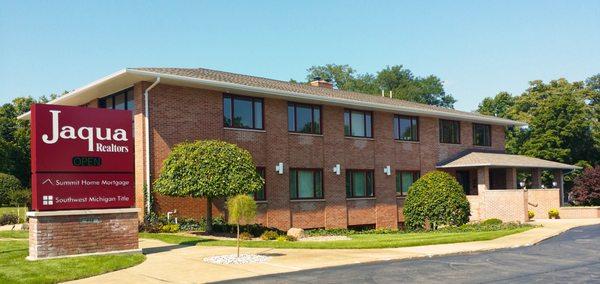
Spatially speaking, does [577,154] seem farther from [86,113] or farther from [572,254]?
[86,113]

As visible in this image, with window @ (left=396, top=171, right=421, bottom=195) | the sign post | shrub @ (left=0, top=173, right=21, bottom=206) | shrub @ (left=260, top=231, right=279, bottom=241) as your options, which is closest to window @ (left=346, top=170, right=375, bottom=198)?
window @ (left=396, top=171, right=421, bottom=195)

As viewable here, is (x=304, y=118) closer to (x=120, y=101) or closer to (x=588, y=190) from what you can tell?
(x=120, y=101)

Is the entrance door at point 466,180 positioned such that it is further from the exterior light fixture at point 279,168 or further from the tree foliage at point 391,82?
the tree foliage at point 391,82

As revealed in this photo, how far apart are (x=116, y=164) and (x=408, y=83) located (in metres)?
79.0

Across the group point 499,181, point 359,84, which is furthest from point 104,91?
point 359,84

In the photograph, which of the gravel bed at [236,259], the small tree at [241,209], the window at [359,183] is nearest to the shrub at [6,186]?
the window at [359,183]

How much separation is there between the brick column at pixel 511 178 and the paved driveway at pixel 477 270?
20930 millimetres

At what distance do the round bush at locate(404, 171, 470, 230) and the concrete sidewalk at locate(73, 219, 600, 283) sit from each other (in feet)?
23.6

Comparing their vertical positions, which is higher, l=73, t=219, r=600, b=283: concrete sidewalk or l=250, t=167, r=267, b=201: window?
l=250, t=167, r=267, b=201: window

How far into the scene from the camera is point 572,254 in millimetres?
16422

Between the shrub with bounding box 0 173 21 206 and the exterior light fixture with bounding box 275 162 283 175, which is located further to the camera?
the shrub with bounding box 0 173 21 206

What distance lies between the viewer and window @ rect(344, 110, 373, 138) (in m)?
31.9

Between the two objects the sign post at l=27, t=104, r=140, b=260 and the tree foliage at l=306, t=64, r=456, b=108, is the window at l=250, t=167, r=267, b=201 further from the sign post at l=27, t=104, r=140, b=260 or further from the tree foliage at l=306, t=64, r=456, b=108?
the tree foliage at l=306, t=64, r=456, b=108

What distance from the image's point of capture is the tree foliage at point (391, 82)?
3541 inches
